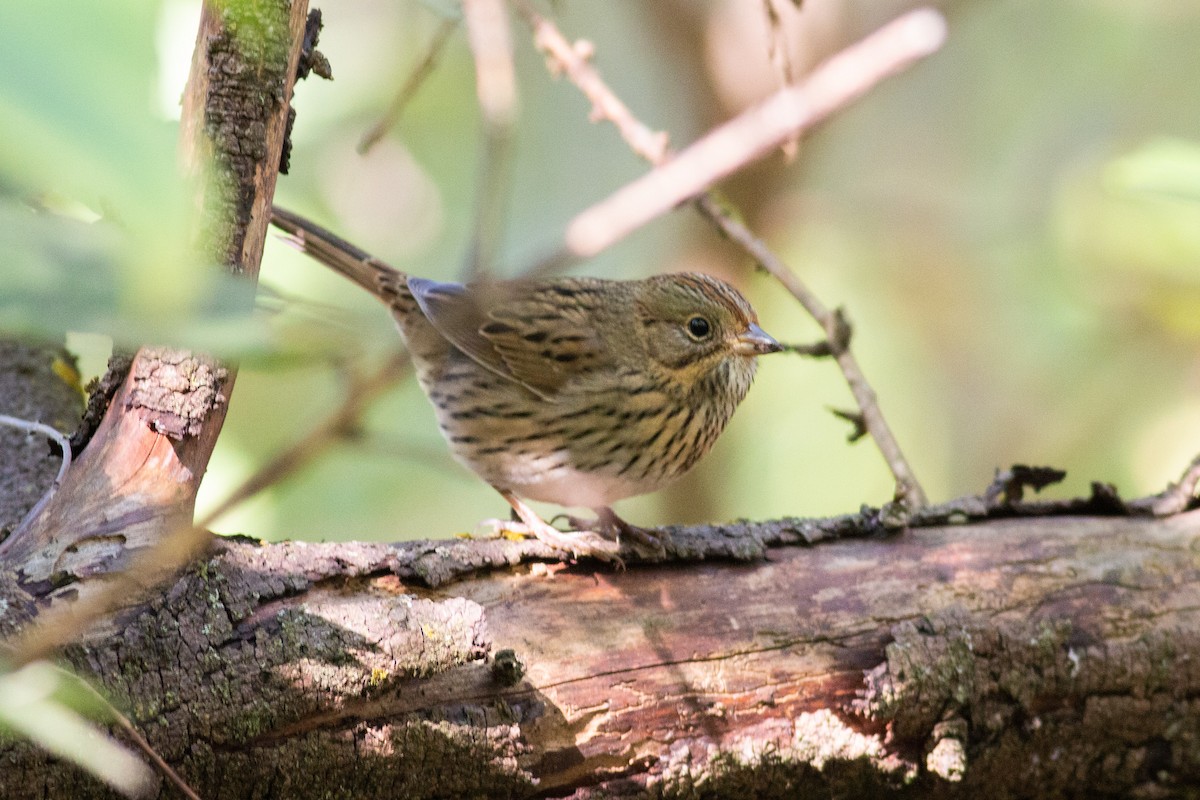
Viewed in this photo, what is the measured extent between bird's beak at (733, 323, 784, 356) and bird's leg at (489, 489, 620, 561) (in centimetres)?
87

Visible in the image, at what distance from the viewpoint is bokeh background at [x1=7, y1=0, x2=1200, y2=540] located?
4770mm

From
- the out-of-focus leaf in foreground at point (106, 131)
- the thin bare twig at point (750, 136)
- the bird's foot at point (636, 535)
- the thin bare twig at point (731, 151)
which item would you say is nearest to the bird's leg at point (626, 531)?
the bird's foot at point (636, 535)

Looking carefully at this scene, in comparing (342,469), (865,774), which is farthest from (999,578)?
(342,469)

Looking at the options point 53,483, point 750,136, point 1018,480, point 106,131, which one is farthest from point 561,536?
point 106,131

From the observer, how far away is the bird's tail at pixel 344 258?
4.02m

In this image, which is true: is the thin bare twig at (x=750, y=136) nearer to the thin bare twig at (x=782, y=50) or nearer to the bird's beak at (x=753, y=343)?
the thin bare twig at (x=782, y=50)

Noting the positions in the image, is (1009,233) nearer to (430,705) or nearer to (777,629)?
(777,629)

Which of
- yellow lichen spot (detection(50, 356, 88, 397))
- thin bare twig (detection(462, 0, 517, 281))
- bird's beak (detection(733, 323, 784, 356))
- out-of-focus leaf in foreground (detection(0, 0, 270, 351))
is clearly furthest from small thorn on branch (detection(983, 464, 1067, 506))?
out-of-focus leaf in foreground (detection(0, 0, 270, 351))

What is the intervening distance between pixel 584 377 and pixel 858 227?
186 inches

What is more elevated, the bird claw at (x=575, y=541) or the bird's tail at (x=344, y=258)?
the bird's tail at (x=344, y=258)

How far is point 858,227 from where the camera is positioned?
8000mm

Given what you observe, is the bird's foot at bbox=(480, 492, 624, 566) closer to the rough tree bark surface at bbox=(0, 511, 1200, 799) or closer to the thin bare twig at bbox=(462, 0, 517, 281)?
the rough tree bark surface at bbox=(0, 511, 1200, 799)

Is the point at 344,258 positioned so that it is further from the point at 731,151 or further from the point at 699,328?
the point at 731,151

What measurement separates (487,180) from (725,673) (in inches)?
79.0
